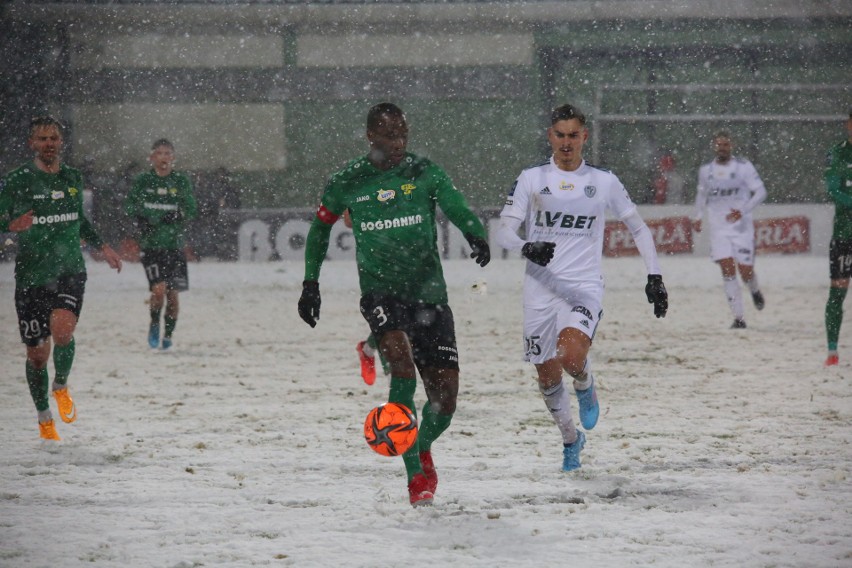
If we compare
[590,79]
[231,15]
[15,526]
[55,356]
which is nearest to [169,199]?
[55,356]

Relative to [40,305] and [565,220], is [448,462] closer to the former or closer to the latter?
[565,220]

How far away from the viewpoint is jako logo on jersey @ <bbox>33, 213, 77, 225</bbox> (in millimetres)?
7496

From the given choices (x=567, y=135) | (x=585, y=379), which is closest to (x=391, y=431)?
(x=585, y=379)

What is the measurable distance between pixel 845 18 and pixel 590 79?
6.64 m

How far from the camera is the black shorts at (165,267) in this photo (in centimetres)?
1203

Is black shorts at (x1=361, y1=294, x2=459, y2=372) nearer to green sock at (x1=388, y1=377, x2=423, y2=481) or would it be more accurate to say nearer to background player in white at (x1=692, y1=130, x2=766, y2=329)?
green sock at (x1=388, y1=377, x2=423, y2=481)

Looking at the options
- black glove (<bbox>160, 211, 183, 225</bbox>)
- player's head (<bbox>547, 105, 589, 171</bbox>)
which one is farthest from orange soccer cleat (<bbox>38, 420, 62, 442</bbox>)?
black glove (<bbox>160, 211, 183, 225</bbox>)

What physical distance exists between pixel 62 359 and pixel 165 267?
4.47 meters

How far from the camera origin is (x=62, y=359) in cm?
764

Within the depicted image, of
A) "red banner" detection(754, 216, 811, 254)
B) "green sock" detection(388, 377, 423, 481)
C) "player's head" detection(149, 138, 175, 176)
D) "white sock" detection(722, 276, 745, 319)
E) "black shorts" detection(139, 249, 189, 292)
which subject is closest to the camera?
"green sock" detection(388, 377, 423, 481)

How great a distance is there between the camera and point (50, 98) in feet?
90.0

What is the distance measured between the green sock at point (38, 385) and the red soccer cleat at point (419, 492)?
3.22 metres

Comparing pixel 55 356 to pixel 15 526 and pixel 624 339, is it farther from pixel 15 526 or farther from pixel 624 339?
pixel 624 339

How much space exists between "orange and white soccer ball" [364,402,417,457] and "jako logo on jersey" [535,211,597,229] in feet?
5.68
